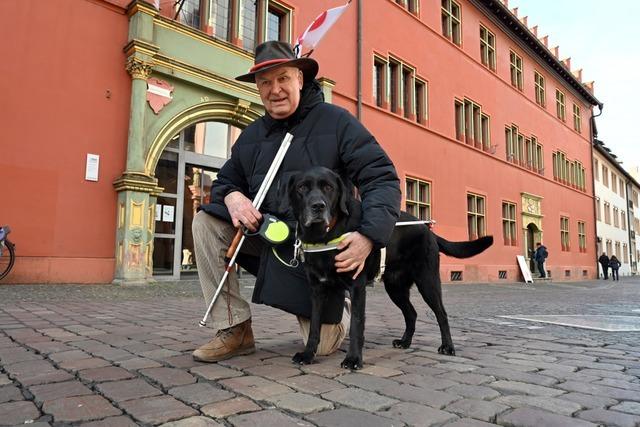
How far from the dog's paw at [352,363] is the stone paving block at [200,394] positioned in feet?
2.31

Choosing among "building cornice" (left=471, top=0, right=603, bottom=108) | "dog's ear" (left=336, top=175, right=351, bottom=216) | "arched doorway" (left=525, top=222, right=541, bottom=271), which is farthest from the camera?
"arched doorway" (left=525, top=222, right=541, bottom=271)

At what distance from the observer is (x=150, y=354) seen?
2943 mm

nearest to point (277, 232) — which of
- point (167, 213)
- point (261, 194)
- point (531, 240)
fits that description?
point (261, 194)

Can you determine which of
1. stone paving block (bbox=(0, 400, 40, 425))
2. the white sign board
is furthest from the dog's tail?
the white sign board

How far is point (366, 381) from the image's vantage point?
2.33m

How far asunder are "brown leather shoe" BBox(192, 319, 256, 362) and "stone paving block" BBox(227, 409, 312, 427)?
970mm

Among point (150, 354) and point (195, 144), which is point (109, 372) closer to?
point (150, 354)

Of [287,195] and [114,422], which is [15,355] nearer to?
[114,422]

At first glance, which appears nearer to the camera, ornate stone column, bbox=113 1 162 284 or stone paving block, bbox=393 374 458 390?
stone paving block, bbox=393 374 458 390

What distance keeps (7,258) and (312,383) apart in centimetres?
726

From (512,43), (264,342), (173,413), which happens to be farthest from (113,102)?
(512,43)

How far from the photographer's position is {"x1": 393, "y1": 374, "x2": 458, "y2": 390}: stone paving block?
2287 mm

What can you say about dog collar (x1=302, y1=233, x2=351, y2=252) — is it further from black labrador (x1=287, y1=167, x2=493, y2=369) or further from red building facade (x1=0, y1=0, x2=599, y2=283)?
red building facade (x1=0, y1=0, x2=599, y2=283)

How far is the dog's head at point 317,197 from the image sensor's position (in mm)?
2438
